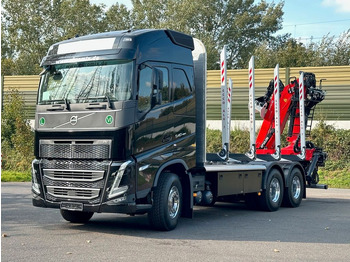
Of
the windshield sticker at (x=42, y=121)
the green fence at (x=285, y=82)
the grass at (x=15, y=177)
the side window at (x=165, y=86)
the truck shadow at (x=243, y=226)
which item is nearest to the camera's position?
the truck shadow at (x=243, y=226)

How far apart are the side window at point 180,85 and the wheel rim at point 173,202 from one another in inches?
62.9

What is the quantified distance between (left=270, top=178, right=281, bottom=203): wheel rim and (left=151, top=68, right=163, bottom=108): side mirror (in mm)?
4812

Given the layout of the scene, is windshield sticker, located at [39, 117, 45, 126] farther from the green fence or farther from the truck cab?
the green fence

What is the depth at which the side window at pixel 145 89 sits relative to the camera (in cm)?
952

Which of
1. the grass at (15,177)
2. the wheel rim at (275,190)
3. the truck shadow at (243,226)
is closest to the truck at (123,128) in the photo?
the truck shadow at (243,226)

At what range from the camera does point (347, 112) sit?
24609 millimetres

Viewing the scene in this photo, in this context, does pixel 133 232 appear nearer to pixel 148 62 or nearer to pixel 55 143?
pixel 55 143

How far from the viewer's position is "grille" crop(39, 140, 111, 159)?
30.7 feet

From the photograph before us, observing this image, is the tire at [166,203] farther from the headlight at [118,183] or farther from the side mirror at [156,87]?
the side mirror at [156,87]

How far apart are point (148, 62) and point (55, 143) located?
6.65ft

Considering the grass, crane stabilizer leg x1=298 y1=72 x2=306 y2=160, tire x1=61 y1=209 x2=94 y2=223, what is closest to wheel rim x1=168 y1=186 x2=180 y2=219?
tire x1=61 y1=209 x2=94 y2=223

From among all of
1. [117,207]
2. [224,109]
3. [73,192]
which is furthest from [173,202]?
[224,109]

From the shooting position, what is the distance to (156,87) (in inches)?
387

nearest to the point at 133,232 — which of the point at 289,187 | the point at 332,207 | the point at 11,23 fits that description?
the point at 289,187
